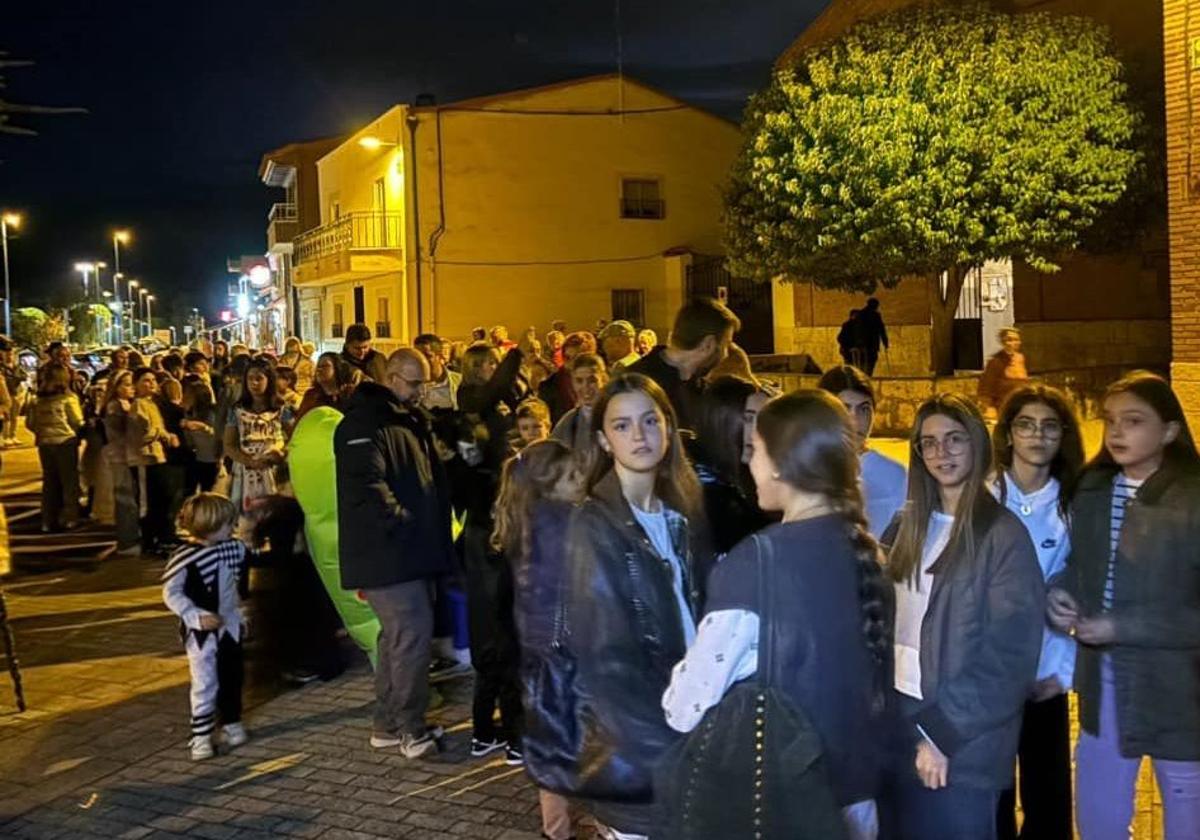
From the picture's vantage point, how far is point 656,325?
32.5m

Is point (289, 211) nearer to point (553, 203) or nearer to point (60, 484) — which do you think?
point (553, 203)

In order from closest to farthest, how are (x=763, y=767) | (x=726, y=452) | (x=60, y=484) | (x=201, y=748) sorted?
(x=763, y=767), (x=726, y=452), (x=201, y=748), (x=60, y=484)

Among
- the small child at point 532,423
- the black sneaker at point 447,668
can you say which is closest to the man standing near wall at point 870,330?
the black sneaker at point 447,668

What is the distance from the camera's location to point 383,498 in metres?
5.70

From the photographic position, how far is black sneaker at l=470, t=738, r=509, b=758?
5.83 meters

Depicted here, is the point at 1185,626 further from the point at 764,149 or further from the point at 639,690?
the point at 764,149

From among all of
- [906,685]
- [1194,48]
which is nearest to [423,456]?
[906,685]

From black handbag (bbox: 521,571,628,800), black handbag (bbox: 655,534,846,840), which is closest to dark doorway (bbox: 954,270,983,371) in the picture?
black handbag (bbox: 521,571,628,800)

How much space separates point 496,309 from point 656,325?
14.3 feet

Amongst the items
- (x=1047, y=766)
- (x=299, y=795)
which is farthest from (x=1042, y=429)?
(x=299, y=795)

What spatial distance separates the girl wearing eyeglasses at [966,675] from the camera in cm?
330

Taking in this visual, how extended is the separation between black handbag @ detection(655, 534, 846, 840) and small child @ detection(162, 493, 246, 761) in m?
4.13

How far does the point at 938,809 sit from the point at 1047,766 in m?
0.94

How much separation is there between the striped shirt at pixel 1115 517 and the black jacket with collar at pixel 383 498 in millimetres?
3212
